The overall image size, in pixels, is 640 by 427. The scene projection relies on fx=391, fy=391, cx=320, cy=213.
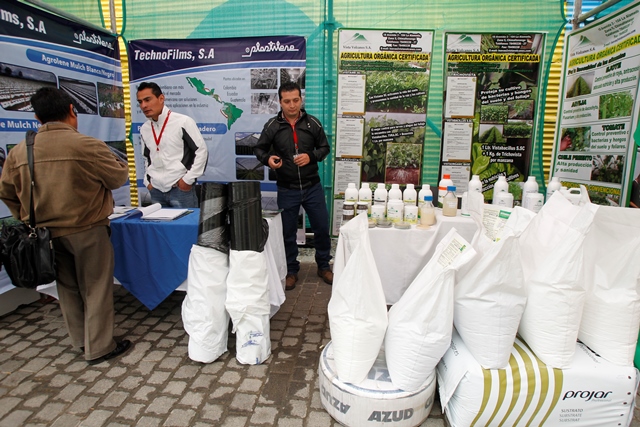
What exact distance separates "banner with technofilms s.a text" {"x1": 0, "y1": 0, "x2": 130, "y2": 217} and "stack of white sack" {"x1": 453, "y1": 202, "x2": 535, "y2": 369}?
138 inches

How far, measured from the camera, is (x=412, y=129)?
14.2 ft

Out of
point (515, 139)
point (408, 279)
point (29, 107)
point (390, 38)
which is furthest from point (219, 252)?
point (515, 139)

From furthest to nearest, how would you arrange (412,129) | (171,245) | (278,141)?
(412,129)
(278,141)
(171,245)

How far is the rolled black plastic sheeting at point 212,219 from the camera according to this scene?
2.43m

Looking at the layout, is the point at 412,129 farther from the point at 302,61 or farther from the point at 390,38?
the point at 302,61

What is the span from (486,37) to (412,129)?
1.17 meters

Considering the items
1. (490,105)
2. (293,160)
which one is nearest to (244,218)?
(293,160)

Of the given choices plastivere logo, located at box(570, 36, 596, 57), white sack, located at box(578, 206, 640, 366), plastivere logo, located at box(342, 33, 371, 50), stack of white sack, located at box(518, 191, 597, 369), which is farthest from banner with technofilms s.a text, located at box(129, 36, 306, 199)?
white sack, located at box(578, 206, 640, 366)

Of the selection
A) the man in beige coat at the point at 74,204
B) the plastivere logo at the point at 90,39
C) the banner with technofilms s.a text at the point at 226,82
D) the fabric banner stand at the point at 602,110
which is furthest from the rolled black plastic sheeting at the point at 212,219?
the fabric banner stand at the point at 602,110

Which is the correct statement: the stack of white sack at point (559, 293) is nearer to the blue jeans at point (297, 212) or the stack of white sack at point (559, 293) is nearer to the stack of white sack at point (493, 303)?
the stack of white sack at point (493, 303)

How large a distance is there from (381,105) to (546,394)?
3206mm

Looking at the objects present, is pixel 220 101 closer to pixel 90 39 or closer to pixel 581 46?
pixel 90 39

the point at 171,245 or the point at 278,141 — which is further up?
the point at 278,141

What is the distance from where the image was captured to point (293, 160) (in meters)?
3.64
